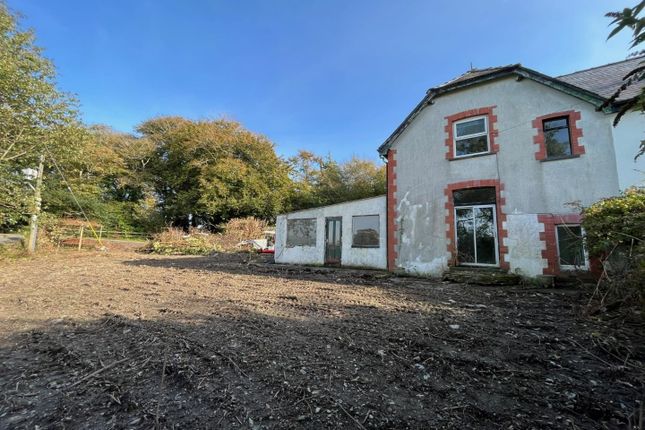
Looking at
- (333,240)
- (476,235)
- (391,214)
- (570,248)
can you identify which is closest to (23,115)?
(333,240)

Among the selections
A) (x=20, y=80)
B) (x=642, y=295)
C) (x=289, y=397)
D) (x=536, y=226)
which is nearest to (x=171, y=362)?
(x=289, y=397)

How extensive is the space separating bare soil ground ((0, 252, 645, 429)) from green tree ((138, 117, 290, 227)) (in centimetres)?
1991

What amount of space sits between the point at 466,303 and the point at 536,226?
139 inches

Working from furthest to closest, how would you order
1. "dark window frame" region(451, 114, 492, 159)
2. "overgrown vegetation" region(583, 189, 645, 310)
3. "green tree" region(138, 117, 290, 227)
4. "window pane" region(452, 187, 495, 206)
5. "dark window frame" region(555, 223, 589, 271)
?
"green tree" region(138, 117, 290, 227)
"dark window frame" region(451, 114, 492, 159)
"window pane" region(452, 187, 495, 206)
"dark window frame" region(555, 223, 589, 271)
"overgrown vegetation" region(583, 189, 645, 310)

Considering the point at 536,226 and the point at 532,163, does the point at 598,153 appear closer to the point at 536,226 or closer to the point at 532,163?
the point at 532,163

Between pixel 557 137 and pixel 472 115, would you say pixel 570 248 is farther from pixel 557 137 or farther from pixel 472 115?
pixel 472 115

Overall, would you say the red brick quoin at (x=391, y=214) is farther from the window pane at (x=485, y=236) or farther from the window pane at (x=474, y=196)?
the window pane at (x=485, y=236)

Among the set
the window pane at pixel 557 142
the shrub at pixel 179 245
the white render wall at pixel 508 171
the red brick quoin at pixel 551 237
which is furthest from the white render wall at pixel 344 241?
the shrub at pixel 179 245

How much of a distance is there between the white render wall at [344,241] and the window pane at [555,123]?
4865 millimetres

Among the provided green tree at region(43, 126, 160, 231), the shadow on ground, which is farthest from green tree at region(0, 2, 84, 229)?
green tree at region(43, 126, 160, 231)

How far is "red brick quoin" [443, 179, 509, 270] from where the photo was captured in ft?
25.1

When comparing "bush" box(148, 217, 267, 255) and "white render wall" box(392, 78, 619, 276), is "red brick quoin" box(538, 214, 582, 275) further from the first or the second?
"bush" box(148, 217, 267, 255)

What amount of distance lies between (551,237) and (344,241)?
6.17 m

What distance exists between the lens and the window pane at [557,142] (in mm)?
7293
